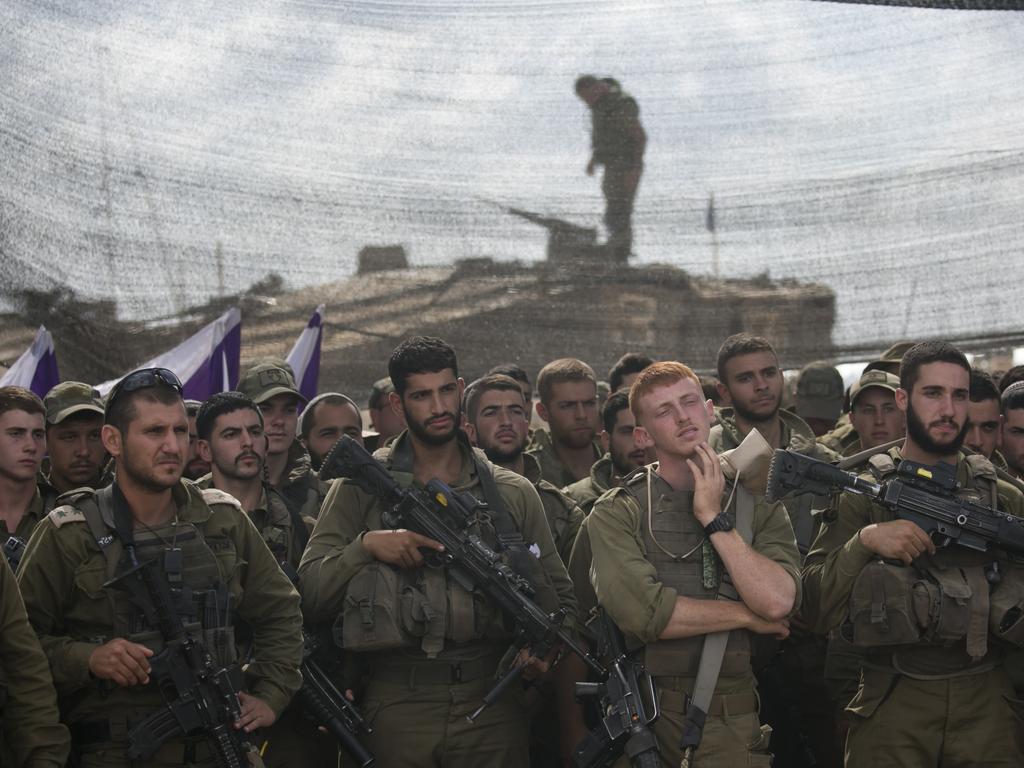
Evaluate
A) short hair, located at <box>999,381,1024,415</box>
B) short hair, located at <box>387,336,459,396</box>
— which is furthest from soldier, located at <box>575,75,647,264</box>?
short hair, located at <box>387,336,459,396</box>

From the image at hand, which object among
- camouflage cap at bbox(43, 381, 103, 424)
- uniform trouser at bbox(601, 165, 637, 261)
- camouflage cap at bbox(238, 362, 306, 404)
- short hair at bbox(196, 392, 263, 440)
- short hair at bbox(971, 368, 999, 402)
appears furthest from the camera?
uniform trouser at bbox(601, 165, 637, 261)

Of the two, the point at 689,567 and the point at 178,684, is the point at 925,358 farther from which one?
the point at 178,684

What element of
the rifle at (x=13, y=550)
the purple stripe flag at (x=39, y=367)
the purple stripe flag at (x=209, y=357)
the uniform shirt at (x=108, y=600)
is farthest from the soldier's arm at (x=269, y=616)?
the purple stripe flag at (x=209, y=357)

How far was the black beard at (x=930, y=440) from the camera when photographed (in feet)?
16.3

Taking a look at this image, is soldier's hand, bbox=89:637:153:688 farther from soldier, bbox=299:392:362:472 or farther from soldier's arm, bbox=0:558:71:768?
soldier, bbox=299:392:362:472

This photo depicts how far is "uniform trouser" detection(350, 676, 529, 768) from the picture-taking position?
4984mm

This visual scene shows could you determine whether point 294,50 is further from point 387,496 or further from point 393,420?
point 387,496

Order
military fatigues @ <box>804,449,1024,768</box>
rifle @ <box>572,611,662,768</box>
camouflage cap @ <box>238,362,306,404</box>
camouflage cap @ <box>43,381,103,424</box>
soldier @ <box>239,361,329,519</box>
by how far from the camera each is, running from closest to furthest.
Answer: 1. rifle @ <box>572,611,662,768</box>
2. military fatigues @ <box>804,449,1024,768</box>
3. camouflage cap @ <box>43,381,103,424</box>
4. soldier @ <box>239,361,329,519</box>
5. camouflage cap @ <box>238,362,306,404</box>

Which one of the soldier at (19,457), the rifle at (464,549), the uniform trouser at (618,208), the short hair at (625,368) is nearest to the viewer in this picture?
the rifle at (464,549)

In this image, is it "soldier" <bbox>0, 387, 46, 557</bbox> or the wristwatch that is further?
"soldier" <bbox>0, 387, 46, 557</bbox>

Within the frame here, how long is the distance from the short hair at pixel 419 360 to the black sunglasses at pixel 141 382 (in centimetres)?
106

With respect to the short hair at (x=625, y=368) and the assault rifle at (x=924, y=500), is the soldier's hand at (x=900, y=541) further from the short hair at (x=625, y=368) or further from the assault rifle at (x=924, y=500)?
the short hair at (x=625, y=368)

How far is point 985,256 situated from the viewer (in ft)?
26.4

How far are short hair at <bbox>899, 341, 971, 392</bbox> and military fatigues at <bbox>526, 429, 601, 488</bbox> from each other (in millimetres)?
2408
